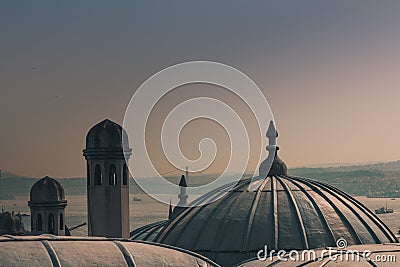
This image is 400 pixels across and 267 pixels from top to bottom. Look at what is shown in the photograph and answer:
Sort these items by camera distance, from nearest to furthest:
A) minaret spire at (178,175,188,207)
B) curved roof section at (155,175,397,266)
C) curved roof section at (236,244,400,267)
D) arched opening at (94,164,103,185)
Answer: curved roof section at (236,244,400,267), curved roof section at (155,175,397,266), arched opening at (94,164,103,185), minaret spire at (178,175,188,207)

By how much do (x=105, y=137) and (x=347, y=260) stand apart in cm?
1936

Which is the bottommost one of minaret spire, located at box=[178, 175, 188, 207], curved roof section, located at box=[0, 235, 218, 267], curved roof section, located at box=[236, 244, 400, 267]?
curved roof section, located at box=[236, 244, 400, 267]

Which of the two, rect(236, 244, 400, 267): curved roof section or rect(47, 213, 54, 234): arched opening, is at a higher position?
rect(47, 213, 54, 234): arched opening

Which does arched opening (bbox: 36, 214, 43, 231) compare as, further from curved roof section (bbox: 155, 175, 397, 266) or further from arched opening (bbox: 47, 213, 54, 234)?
curved roof section (bbox: 155, 175, 397, 266)

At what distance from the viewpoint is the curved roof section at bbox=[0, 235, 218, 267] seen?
2244cm

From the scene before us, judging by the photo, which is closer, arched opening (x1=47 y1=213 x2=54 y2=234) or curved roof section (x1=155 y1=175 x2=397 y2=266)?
curved roof section (x1=155 y1=175 x2=397 y2=266)

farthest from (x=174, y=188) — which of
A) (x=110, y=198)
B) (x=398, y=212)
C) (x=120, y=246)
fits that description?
(x=398, y=212)

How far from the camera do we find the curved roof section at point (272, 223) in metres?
33.0

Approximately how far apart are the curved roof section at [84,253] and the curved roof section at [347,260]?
2995 millimetres

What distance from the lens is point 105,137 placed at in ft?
141

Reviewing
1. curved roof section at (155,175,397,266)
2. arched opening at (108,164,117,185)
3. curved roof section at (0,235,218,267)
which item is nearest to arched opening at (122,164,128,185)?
arched opening at (108,164,117,185)

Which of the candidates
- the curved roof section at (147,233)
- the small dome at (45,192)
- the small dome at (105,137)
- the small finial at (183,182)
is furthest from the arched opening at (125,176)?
the small dome at (45,192)

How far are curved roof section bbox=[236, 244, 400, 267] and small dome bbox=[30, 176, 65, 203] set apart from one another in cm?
1924

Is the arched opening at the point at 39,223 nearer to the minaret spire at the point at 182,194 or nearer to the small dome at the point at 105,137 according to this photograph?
the small dome at the point at 105,137
